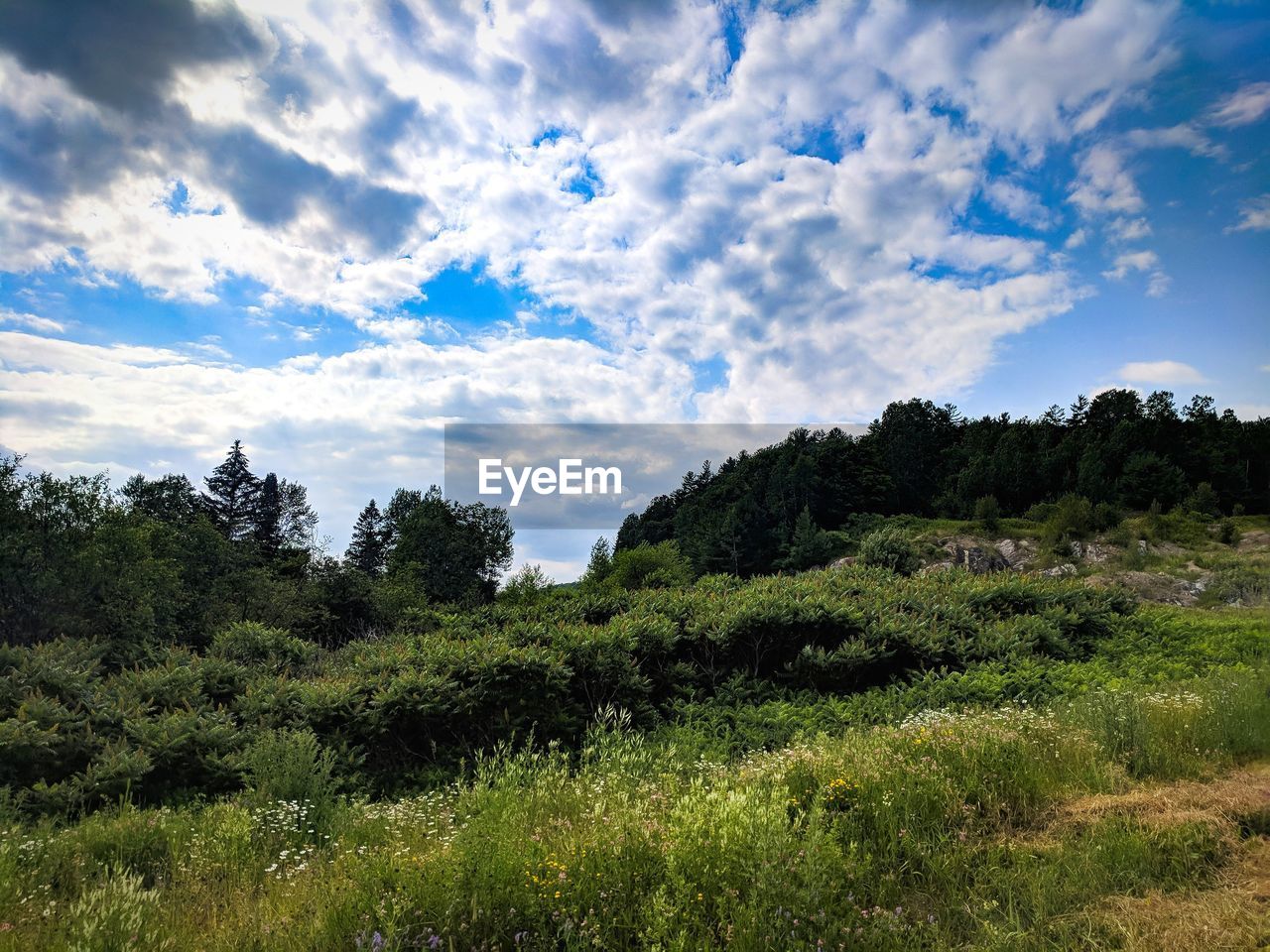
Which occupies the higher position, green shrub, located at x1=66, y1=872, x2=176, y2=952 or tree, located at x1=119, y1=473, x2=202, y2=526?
tree, located at x1=119, y1=473, x2=202, y2=526

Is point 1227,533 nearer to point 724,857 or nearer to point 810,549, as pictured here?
point 810,549

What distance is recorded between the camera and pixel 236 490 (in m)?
54.4

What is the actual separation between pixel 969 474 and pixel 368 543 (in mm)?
49469

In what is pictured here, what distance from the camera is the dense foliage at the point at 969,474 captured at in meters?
33.6

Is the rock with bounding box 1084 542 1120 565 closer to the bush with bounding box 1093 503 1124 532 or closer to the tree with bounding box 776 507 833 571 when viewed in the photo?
the bush with bounding box 1093 503 1124 532

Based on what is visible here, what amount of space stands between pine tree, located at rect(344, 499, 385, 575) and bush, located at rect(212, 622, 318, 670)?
151ft

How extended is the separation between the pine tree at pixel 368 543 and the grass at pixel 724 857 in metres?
54.7

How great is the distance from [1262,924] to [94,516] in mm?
22174

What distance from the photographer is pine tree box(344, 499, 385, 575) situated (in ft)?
192

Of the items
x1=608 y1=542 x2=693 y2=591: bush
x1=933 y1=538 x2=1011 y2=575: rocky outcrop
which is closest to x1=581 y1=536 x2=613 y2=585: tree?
x1=608 y1=542 x2=693 y2=591: bush

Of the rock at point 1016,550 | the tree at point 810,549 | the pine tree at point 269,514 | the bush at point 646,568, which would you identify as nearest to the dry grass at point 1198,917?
the bush at point 646,568

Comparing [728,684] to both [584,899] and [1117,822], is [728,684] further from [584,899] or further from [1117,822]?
[584,899]

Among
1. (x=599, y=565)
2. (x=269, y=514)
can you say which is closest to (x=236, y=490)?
(x=269, y=514)

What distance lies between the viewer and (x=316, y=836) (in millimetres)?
5484
